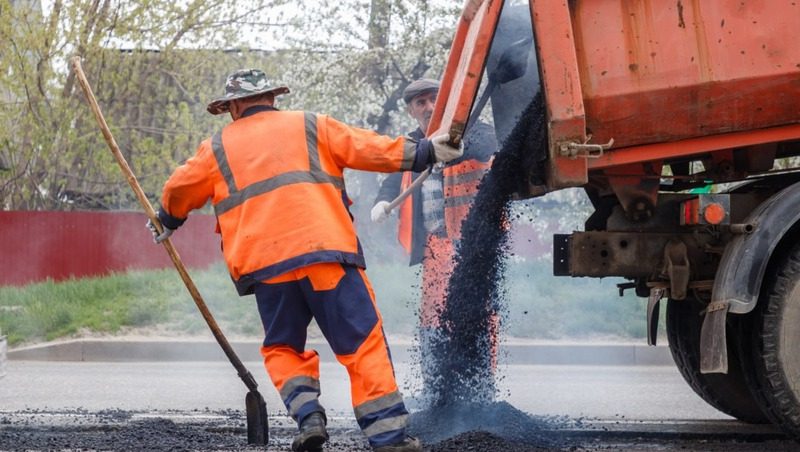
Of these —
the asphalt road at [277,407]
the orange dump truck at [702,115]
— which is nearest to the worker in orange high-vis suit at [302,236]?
the asphalt road at [277,407]

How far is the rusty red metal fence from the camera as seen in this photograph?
52.2ft

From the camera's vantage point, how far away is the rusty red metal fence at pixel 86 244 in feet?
52.2

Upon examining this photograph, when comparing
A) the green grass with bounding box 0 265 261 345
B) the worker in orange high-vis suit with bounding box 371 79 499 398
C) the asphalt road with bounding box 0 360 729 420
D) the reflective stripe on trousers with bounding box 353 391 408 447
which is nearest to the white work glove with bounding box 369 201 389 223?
the worker in orange high-vis suit with bounding box 371 79 499 398

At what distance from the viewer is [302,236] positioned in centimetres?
439

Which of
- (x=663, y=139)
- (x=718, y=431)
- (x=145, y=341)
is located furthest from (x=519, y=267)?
(x=663, y=139)

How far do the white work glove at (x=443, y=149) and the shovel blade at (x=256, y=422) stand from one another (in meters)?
1.30

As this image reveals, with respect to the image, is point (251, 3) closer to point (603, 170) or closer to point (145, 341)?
point (145, 341)

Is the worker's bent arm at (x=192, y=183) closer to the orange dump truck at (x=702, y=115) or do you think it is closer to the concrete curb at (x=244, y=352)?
the orange dump truck at (x=702, y=115)

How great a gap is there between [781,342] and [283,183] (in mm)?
1971

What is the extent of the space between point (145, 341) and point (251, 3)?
6.73 metres

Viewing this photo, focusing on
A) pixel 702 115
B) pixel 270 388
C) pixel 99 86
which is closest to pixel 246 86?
pixel 702 115

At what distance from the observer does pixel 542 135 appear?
Result: 4.68 m

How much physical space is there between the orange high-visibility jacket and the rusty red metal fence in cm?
1118

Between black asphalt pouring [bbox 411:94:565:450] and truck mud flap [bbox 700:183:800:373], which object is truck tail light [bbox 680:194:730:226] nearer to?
truck mud flap [bbox 700:183:800:373]
